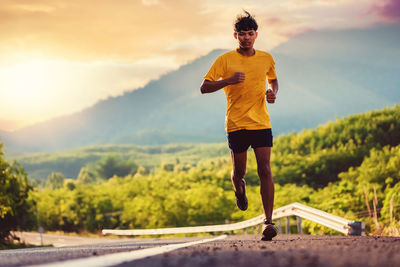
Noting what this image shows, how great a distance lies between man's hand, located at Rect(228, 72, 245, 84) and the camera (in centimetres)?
586

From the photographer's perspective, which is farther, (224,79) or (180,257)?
(224,79)

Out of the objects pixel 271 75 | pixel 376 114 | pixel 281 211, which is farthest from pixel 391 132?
pixel 271 75

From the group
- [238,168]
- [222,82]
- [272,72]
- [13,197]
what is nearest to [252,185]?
[13,197]

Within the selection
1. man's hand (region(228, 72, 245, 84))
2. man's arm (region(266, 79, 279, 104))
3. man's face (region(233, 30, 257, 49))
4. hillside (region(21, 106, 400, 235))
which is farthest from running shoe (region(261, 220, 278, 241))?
hillside (region(21, 106, 400, 235))

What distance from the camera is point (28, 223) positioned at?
30.0 metres

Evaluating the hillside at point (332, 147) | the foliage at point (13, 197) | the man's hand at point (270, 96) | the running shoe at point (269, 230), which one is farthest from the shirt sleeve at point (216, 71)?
the hillside at point (332, 147)

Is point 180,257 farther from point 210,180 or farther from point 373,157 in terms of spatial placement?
point 210,180

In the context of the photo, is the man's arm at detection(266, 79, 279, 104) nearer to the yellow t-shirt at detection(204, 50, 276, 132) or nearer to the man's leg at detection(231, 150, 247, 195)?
the yellow t-shirt at detection(204, 50, 276, 132)

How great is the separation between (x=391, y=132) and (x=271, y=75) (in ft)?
264

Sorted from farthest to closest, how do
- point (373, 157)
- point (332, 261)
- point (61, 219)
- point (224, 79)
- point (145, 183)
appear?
point (145, 183)
point (61, 219)
point (373, 157)
point (224, 79)
point (332, 261)

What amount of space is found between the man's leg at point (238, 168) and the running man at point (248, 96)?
189 mm

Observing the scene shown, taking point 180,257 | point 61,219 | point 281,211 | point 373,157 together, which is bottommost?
point 61,219

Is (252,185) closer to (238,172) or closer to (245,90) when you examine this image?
(238,172)

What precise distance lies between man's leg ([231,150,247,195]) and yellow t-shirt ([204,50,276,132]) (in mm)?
378
